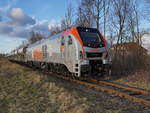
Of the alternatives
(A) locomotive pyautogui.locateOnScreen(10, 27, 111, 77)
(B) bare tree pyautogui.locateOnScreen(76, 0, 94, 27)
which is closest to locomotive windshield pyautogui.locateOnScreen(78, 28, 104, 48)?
(A) locomotive pyautogui.locateOnScreen(10, 27, 111, 77)

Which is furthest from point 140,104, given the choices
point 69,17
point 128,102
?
point 69,17

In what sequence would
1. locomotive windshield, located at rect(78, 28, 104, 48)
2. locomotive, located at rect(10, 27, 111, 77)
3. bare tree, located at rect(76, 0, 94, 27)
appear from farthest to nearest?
bare tree, located at rect(76, 0, 94, 27) → locomotive windshield, located at rect(78, 28, 104, 48) → locomotive, located at rect(10, 27, 111, 77)

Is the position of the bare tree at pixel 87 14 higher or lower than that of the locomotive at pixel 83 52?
higher

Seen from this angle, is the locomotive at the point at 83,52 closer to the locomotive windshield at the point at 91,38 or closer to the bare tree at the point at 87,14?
the locomotive windshield at the point at 91,38

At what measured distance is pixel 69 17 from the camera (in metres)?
32.9

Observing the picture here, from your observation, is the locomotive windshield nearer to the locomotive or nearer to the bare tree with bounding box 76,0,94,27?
the locomotive

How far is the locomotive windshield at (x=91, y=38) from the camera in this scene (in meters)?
10.9

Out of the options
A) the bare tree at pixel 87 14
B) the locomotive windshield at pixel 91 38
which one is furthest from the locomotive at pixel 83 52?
the bare tree at pixel 87 14

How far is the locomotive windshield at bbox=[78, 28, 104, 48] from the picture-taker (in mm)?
10938

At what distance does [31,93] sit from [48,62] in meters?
7.73

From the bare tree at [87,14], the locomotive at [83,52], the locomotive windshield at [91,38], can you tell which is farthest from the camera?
the bare tree at [87,14]

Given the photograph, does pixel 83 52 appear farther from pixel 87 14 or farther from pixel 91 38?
pixel 87 14

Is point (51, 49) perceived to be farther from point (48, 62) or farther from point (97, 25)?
point (97, 25)

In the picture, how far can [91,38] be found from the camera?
450 inches
